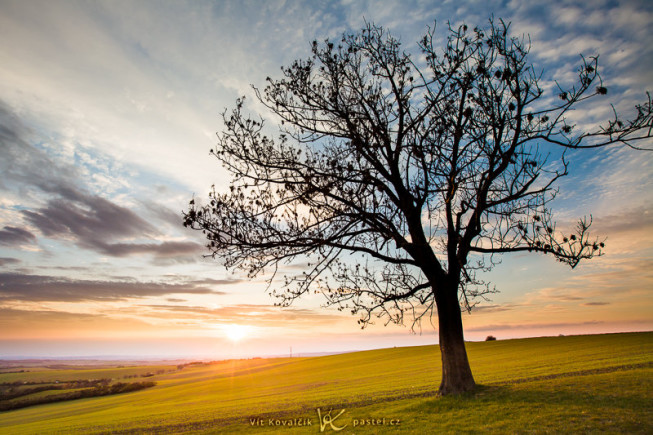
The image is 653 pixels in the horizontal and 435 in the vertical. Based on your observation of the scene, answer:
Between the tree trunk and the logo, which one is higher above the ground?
the tree trunk

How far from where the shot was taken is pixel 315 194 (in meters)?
13.4

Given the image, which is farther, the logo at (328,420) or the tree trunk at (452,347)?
the tree trunk at (452,347)

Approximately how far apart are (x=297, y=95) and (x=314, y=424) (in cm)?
1413

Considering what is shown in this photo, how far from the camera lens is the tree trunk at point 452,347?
1385cm

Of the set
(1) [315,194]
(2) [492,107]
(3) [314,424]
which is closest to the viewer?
(2) [492,107]

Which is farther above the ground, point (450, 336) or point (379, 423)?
point (450, 336)

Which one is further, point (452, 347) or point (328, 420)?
point (328, 420)

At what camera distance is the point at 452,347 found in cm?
1395

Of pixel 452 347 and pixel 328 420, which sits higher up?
pixel 452 347

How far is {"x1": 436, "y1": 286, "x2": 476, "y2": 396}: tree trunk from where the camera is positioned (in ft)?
45.4

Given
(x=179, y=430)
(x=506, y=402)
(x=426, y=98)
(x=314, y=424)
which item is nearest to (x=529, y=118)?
(x=426, y=98)

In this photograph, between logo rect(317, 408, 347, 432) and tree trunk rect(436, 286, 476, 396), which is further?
tree trunk rect(436, 286, 476, 396)

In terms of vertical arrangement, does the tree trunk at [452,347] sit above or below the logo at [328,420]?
above

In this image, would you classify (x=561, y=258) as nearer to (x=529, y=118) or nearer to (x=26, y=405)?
(x=529, y=118)
